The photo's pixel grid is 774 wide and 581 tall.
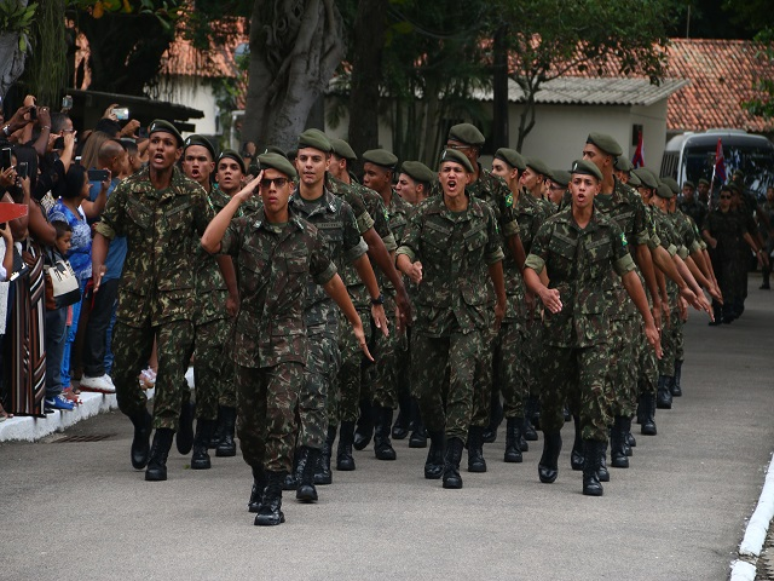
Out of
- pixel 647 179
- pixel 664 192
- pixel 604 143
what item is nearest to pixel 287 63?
pixel 664 192

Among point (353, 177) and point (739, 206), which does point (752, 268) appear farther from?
point (353, 177)

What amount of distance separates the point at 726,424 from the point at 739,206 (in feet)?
40.8

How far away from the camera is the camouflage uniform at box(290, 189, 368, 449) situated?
968cm

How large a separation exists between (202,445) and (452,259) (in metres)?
2.02

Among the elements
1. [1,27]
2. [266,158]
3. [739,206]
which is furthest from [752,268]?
[266,158]

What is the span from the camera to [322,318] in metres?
9.93

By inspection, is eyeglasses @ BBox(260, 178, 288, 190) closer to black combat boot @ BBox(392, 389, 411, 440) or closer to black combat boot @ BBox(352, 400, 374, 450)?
black combat boot @ BBox(352, 400, 374, 450)

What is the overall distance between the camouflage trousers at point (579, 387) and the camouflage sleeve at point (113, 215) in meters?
2.71

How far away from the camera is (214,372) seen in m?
11.2

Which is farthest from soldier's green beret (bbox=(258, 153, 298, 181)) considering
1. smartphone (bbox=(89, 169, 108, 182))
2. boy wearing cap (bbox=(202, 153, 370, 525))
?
smartphone (bbox=(89, 169, 108, 182))

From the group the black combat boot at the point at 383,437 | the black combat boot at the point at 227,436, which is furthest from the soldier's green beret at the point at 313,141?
the black combat boot at the point at 383,437

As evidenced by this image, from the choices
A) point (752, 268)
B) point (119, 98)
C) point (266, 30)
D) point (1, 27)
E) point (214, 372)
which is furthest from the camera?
point (752, 268)

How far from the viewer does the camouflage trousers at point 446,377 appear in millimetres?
10352

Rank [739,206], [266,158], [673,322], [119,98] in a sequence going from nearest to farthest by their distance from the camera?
[266,158], [673,322], [119,98], [739,206]
